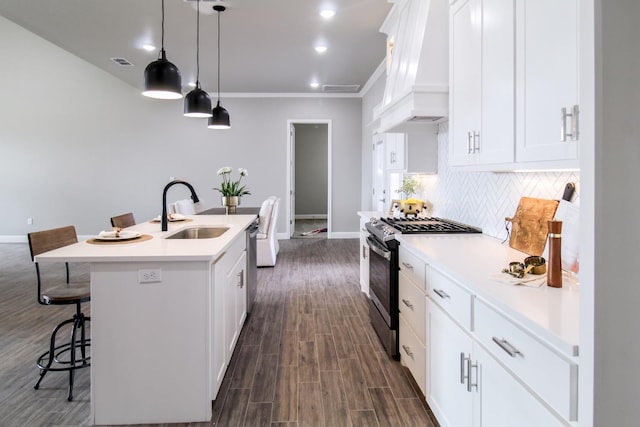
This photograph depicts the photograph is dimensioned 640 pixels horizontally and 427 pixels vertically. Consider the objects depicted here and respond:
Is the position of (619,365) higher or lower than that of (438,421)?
higher

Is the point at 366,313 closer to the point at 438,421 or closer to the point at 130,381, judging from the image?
the point at 438,421

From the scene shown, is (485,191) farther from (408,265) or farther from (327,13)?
(327,13)

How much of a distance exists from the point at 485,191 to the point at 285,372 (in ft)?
5.92

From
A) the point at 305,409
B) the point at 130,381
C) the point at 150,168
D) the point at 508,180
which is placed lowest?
the point at 305,409

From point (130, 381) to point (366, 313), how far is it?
2234 millimetres

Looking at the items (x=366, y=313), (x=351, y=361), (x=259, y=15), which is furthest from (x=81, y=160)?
(x=351, y=361)

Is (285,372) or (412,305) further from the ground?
(412,305)

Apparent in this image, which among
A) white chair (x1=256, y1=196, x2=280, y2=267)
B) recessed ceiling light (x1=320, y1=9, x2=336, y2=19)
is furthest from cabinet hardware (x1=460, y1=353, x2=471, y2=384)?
white chair (x1=256, y1=196, x2=280, y2=267)

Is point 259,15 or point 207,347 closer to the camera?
point 207,347

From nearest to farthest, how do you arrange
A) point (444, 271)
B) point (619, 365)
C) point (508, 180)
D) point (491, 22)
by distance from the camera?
point (619, 365) < point (444, 271) < point (491, 22) < point (508, 180)

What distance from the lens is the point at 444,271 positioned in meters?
1.85

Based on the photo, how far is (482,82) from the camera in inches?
82.7

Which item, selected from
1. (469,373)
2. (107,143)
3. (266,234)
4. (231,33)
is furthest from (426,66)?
(107,143)

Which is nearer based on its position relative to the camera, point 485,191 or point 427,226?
point 485,191
